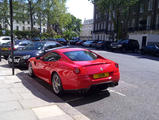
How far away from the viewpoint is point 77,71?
472cm

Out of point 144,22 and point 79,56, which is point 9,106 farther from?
point 144,22

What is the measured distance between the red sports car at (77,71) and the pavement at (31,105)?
0.49 metres

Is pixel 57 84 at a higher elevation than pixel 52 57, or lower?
lower

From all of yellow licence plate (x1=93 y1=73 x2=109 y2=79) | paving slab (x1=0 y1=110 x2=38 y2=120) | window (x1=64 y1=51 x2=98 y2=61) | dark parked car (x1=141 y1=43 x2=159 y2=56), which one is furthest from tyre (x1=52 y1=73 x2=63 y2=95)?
dark parked car (x1=141 y1=43 x2=159 y2=56)

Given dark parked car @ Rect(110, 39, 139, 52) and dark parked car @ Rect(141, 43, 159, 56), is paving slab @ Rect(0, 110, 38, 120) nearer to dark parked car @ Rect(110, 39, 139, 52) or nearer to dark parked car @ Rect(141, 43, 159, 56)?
dark parked car @ Rect(141, 43, 159, 56)

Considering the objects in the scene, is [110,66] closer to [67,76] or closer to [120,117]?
[67,76]

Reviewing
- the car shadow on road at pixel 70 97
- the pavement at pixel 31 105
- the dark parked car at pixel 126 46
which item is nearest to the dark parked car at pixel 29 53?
the pavement at pixel 31 105

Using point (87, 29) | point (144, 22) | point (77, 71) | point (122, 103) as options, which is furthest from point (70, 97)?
point (87, 29)

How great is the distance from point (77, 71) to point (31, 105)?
1.40 m

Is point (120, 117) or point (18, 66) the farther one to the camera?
point (18, 66)

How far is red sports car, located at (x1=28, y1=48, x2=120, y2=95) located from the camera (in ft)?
15.5

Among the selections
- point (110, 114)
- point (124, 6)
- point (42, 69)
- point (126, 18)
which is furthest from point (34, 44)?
point (126, 18)

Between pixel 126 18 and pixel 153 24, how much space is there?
904 centimetres

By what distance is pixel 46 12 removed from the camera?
46.2 m
